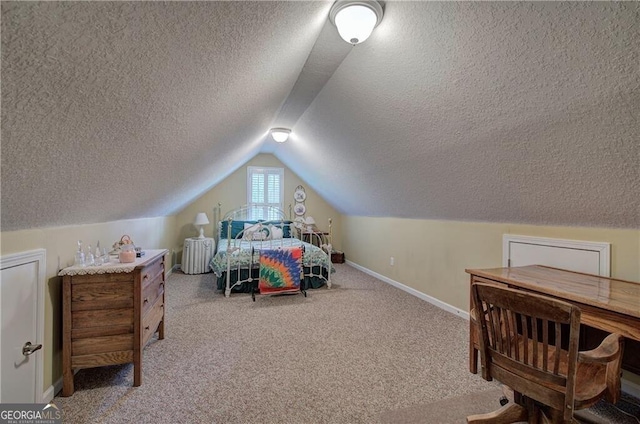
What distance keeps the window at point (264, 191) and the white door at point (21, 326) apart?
4632 mm

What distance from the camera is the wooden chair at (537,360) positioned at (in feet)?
3.66

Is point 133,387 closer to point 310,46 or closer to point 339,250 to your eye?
point 310,46

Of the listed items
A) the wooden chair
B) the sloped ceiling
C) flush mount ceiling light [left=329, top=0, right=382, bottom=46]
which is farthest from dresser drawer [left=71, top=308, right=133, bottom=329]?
flush mount ceiling light [left=329, top=0, right=382, bottom=46]

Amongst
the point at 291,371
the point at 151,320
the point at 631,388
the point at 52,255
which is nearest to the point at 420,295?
the point at 631,388

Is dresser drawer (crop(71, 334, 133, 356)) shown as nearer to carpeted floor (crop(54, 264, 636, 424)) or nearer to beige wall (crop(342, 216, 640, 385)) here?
carpeted floor (crop(54, 264, 636, 424))

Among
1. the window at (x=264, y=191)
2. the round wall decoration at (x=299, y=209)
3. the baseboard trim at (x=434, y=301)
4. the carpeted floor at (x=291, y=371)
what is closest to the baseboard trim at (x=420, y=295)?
the baseboard trim at (x=434, y=301)

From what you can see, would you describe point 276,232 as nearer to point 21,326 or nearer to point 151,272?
point 151,272

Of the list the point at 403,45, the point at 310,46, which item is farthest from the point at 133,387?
the point at 403,45

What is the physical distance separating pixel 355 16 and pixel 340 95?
1.13 metres

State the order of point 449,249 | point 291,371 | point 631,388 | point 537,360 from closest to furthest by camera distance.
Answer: point 537,360 → point 631,388 → point 291,371 → point 449,249

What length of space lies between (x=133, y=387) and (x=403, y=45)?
2.90 m

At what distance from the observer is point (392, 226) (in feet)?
15.1

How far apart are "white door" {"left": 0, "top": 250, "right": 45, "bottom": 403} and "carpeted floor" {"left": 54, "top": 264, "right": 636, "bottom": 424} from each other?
0.97 feet

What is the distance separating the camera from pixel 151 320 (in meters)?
2.24
